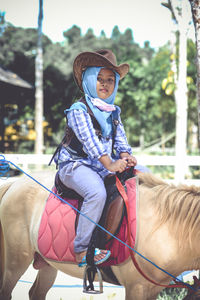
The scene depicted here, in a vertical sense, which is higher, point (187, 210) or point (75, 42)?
point (75, 42)

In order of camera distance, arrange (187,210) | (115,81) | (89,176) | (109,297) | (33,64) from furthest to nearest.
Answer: (33,64) → (109,297) → (115,81) → (89,176) → (187,210)

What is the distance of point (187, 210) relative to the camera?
2.00 meters

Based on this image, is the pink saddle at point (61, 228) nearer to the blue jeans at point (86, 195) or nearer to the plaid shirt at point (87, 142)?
the blue jeans at point (86, 195)

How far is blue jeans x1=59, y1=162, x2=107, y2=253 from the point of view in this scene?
2098 mm

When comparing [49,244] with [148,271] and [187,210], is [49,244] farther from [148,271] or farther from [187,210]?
[187,210]

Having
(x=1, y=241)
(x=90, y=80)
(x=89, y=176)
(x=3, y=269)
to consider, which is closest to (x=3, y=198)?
(x=1, y=241)

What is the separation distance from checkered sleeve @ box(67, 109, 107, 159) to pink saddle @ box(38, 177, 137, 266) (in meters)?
0.34

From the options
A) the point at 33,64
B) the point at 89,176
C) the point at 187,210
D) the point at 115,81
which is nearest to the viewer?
the point at 187,210

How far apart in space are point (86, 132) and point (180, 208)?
31.0 inches

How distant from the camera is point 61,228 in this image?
226cm

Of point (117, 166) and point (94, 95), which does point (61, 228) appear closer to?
point (117, 166)

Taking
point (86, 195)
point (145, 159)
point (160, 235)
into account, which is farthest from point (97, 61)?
point (145, 159)

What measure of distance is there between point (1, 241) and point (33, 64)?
2189 cm

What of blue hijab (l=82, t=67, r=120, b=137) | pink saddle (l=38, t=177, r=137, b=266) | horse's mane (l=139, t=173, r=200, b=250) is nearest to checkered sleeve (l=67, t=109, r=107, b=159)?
blue hijab (l=82, t=67, r=120, b=137)
